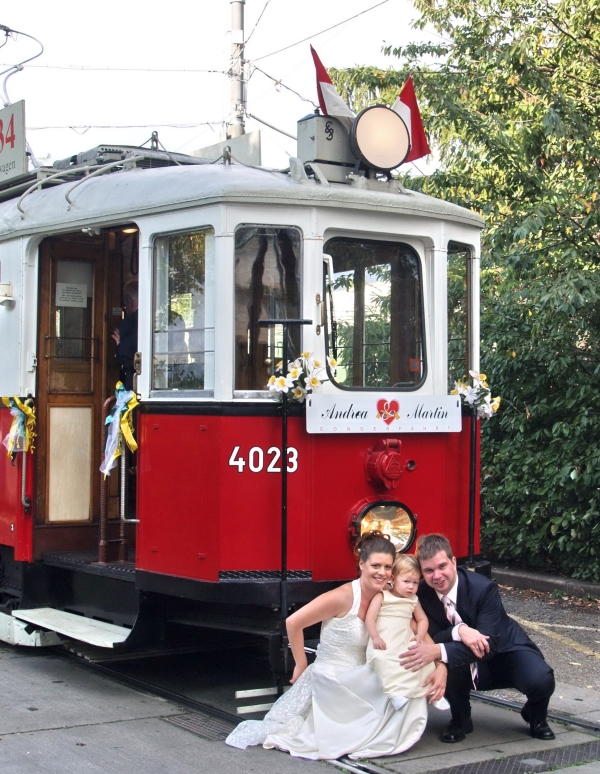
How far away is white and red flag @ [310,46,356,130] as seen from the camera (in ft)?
21.0

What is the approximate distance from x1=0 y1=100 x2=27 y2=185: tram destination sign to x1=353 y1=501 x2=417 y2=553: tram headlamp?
385cm

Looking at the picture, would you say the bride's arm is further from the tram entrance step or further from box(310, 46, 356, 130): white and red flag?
box(310, 46, 356, 130): white and red flag

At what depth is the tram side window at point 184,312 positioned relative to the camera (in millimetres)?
5875

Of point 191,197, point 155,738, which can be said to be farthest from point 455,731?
point 191,197

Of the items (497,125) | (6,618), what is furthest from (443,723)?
(497,125)

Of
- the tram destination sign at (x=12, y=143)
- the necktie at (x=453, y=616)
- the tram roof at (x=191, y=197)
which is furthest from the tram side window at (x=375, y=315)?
the tram destination sign at (x=12, y=143)

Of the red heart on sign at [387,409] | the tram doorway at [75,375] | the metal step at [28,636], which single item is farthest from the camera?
the tram doorway at [75,375]

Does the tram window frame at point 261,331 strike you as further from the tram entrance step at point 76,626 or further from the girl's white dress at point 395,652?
the tram entrance step at point 76,626

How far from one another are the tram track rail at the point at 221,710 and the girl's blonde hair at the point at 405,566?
0.93 metres

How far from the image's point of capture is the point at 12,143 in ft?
26.6

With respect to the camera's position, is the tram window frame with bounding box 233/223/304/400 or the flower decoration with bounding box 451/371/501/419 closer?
the tram window frame with bounding box 233/223/304/400

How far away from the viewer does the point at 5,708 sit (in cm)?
594

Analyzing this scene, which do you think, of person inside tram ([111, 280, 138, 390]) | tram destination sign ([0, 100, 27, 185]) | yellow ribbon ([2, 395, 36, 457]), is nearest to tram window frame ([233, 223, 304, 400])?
person inside tram ([111, 280, 138, 390])

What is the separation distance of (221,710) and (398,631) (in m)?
1.35
